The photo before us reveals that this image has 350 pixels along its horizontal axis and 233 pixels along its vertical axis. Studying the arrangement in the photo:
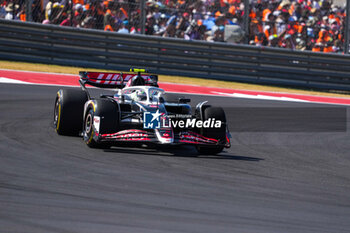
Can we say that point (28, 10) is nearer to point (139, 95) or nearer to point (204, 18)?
point (204, 18)

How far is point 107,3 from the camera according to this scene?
1731cm

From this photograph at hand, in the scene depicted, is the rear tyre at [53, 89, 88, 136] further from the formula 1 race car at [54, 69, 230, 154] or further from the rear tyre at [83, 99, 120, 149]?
the rear tyre at [83, 99, 120, 149]

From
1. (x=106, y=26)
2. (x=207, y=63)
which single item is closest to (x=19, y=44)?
(x=106, y=26)

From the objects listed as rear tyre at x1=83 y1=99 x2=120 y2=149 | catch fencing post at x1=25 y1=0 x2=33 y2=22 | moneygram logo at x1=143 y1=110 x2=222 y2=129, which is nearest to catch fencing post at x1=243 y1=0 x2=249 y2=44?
catch fencing post at x1=25 y1=0 x2=33 y2=22

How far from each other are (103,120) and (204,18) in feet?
34.2

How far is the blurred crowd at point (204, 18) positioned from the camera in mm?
17547

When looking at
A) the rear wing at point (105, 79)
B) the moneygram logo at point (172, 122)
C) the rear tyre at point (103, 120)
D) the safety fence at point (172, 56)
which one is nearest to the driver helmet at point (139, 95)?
the rear tyre at point (103, 120)

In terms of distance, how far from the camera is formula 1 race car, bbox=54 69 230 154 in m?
8.31

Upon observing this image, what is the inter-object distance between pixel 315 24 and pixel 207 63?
3.88 meters

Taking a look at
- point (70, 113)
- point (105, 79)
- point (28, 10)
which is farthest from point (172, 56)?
point (70, 113)

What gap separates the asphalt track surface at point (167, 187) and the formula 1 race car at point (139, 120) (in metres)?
0.21

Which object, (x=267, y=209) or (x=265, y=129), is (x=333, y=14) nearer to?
(x=265, y=129)

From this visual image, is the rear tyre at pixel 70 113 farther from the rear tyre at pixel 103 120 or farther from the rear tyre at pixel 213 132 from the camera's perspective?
the rear tyre at pixel 213 132

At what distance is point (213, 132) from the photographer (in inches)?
345
